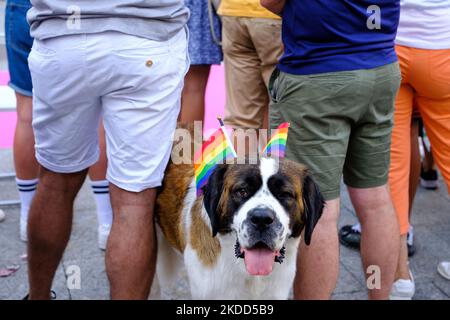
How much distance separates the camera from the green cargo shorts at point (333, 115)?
261cm

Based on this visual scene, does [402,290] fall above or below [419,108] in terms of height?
below

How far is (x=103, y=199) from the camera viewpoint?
12.9 ft

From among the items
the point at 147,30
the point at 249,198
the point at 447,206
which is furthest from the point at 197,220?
the point at 447,206

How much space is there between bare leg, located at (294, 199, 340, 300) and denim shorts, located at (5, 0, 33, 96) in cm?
197

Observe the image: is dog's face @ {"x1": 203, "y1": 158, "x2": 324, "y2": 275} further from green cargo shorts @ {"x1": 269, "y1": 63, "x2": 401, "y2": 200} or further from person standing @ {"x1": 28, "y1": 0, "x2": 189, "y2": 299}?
person standing @ {"x1": 28, "y1": 0, "x2": 189, "y2": 299}

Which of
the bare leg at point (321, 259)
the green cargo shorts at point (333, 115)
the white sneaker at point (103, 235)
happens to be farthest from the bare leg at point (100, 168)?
the bare leg at point (321, 259)

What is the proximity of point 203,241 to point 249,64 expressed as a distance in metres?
1.61

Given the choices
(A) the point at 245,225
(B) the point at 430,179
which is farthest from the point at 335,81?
(B) the point at 430,179

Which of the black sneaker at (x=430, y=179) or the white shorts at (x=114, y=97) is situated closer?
the white shorts at (x=114, y=97)

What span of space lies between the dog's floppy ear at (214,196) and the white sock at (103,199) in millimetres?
1504

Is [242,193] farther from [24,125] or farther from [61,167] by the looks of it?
[24,125]

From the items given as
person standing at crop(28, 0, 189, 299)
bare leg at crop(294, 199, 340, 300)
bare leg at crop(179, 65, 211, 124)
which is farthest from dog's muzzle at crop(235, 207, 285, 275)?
bare leg at crop(179, 65, 211, 124)

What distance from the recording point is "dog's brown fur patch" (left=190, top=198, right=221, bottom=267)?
2633 millimetres

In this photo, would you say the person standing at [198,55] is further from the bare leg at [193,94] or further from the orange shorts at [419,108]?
the orange shorts at [419,108]
